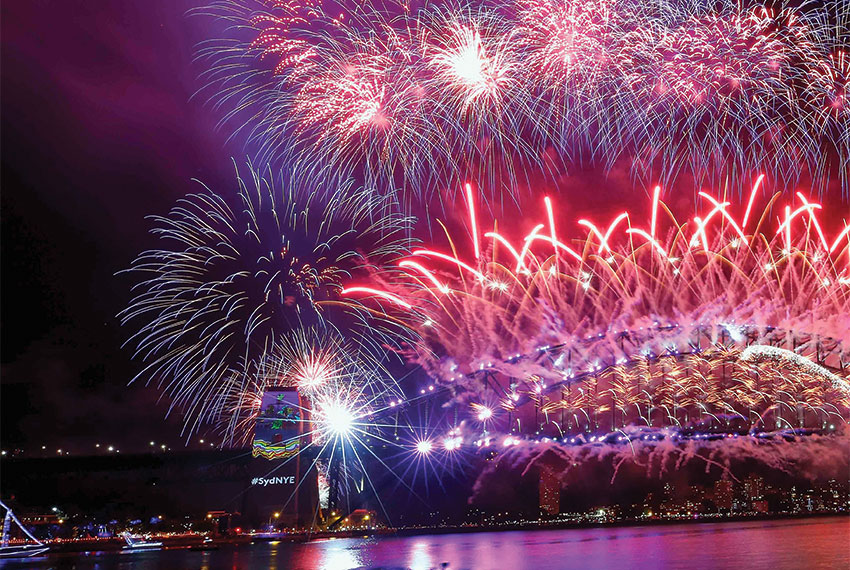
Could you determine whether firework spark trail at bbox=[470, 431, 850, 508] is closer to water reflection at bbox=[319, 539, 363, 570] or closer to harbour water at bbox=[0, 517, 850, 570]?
harbour water at bbox=[0, 517, 850, 570]

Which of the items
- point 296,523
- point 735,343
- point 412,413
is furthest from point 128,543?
point 735,343

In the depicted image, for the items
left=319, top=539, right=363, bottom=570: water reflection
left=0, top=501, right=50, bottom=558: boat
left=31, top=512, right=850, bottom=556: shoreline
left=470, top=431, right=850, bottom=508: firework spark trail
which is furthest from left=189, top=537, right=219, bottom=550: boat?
left=470, top=431, right=850, bottom=508: firework spark trail

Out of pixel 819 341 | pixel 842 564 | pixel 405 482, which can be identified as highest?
pixel 819 341

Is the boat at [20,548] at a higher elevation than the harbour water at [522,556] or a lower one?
higher

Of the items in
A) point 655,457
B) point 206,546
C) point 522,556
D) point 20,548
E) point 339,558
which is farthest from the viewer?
point 655,457

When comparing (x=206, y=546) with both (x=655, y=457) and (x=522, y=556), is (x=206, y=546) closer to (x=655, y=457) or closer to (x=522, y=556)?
(x=522, y=556)

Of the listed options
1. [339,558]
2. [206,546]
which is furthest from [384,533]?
[339,558]

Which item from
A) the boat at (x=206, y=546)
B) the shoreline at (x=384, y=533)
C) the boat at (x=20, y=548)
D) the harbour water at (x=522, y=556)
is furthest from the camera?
the shoreline at (x=384, y=533)

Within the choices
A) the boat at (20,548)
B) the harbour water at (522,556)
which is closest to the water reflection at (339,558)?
the harbour water at (522,556)

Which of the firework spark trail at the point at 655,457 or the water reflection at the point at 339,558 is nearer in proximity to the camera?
the water reflection at the point at 339,558

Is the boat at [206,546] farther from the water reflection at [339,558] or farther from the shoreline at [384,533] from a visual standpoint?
the water reflection at [339,558]

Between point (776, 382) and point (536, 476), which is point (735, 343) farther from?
point (536, 476)
